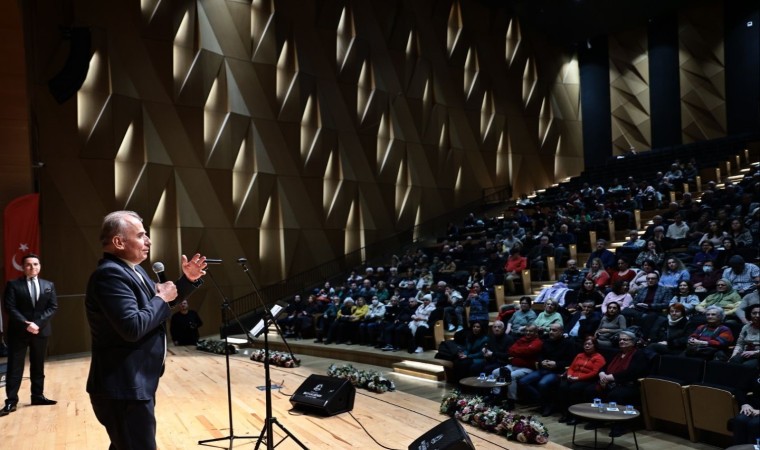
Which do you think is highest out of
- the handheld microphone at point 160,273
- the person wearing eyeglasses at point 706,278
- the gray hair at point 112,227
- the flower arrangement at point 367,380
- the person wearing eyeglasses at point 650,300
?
the gray hair at point 112,227

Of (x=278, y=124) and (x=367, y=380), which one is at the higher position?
(x=278, y=124)

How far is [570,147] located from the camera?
75.0 ft

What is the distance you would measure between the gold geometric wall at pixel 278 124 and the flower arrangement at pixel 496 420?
9.14 meters

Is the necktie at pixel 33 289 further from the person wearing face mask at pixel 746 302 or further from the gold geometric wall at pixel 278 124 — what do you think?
the gold geometric wall at pixel 278 124

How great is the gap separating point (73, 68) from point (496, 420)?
10324 millimetres

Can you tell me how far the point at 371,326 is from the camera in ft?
34.0

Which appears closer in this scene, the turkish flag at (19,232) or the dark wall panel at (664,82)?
the turkish flag at (19,232)

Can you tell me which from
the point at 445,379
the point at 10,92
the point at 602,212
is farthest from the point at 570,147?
the point at 10,92

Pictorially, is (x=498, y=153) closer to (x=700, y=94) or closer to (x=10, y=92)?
(x=700, y=94)

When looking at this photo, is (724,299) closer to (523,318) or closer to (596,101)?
(523,318)

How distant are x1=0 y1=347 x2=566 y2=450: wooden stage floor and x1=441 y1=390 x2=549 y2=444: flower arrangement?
0.08 metres

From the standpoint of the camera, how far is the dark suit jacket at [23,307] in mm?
5152

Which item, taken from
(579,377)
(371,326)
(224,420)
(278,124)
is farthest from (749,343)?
(278,124)

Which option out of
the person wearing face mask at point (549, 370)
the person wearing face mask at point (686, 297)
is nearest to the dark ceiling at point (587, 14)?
the person wearing face mask at point (686, 297)
